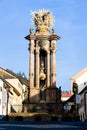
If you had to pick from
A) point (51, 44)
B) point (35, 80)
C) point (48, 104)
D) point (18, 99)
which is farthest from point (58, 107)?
point (18, 99)

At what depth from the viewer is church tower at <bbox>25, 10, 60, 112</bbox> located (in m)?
68.1

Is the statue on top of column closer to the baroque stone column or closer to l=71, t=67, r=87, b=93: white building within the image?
the baroque stone column

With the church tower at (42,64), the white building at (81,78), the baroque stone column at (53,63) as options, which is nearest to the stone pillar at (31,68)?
the church tower at (42,64)

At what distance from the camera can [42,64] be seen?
69.9 meters

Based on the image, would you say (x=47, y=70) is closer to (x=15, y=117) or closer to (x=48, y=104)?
(x=48, y=104)

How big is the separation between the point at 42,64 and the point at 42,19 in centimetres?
841

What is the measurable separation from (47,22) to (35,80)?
10.5 metres

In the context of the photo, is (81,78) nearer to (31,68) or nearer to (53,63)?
(53,63)

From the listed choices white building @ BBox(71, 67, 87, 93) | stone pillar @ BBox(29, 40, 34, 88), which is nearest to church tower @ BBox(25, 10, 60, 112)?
stone pillar @ BBox(29, 40, 34, 88)

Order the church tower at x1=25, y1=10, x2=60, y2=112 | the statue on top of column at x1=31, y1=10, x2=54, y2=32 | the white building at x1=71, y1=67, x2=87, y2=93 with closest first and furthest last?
the church tower at x1=25, y1=10, x2=60, y2=112
the statue on top of column at x1=31, y1=10, x2=54, y2=32
the white building at x1=71, y1=67, x2=87, y2=93

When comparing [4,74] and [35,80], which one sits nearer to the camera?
[35,80]

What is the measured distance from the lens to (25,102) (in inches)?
2680

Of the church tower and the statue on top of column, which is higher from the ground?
the statue on top of column

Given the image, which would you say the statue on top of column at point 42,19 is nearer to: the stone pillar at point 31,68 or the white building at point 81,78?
the stone pillar at point 31,68
